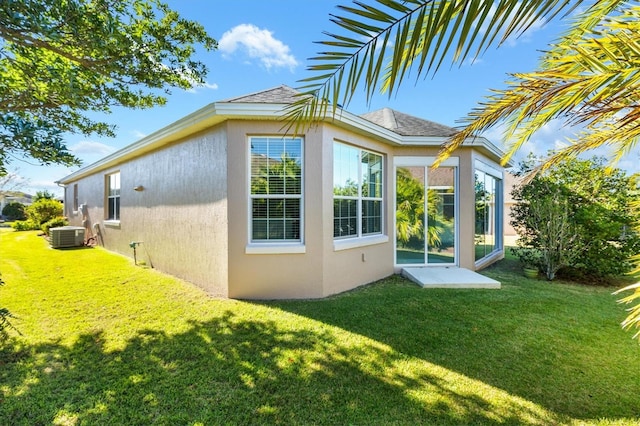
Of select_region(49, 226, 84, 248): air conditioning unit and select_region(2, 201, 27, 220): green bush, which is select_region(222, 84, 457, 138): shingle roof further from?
select_region(2, 201, 27, 220): green bush

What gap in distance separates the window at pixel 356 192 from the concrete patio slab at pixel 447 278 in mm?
1561

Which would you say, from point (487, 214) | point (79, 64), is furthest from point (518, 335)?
point (79, 64)

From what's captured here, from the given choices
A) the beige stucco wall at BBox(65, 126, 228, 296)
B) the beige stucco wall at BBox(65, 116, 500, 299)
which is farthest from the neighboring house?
the beige stucco wall at BBox(65, 116, 500, 299)

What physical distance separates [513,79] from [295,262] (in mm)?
4830

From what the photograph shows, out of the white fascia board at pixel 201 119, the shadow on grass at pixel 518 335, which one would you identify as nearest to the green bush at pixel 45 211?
the white fascia board at pixel 201 119

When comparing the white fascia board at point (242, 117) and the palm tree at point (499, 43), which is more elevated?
the white fascia board at point (242, 117)

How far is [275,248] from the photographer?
623 cm

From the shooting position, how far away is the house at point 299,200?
6.27m

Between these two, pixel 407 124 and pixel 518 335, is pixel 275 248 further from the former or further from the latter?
pixel 407 124

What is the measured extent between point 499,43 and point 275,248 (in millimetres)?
5298

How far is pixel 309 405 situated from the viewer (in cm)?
297

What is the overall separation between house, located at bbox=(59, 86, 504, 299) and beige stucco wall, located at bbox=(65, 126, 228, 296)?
0.15ft

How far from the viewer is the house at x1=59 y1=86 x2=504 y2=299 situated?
20.6ft

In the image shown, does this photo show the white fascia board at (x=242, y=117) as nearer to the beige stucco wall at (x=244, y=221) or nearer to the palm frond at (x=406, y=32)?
the beige stucco wall at (x=244, y=221)
